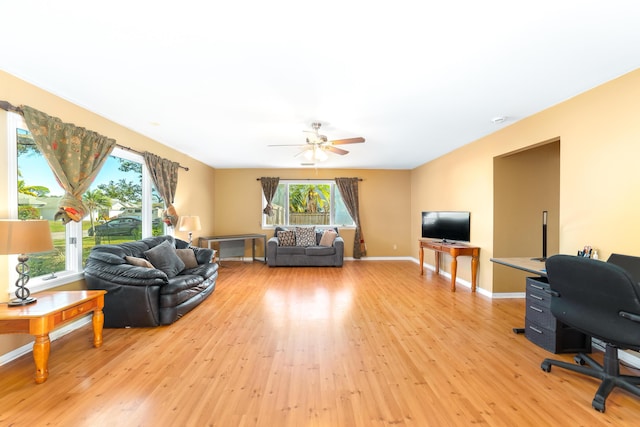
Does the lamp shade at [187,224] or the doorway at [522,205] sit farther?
the lamp shade at [187,224]

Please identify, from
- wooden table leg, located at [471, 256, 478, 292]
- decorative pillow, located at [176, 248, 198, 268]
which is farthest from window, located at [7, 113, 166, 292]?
wooden table leg, located at [471, 256, 478, 292]

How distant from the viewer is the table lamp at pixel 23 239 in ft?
6.56

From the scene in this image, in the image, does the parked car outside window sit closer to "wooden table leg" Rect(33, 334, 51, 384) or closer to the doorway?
"wooden table leg" Rect(33, 334, 51, 384)

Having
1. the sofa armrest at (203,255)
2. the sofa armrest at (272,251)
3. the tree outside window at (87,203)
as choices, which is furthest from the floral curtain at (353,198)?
the tree outside window at (87,203)

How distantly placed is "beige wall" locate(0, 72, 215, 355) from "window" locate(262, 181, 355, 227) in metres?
2.10

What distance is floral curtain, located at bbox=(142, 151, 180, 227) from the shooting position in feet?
14.6

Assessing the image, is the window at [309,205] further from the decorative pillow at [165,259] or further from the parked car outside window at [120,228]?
the decorative pillow at [165,259]

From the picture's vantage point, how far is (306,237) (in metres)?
6.89

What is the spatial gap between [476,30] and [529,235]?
362 cm

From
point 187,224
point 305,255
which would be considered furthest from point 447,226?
point 187,224

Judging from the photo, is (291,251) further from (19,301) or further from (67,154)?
(19,301)

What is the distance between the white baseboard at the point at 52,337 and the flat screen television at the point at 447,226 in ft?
18.3

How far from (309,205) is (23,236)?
597cm

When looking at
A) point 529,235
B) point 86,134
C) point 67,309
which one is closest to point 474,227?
point 529,235
